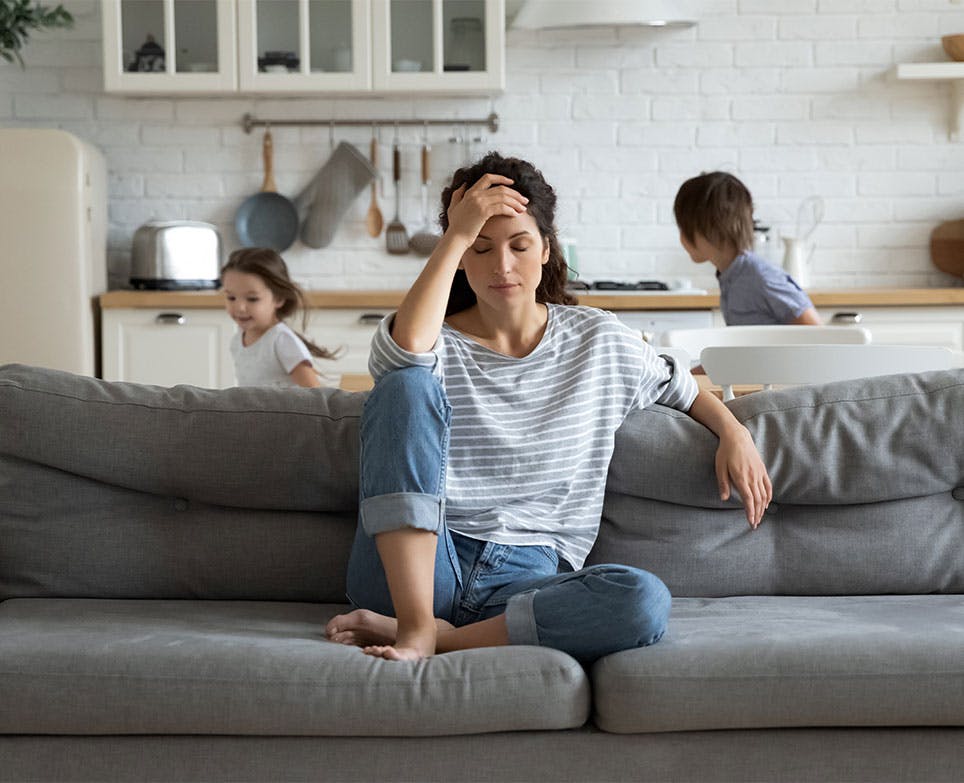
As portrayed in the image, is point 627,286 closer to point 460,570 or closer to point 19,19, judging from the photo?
point 19,19

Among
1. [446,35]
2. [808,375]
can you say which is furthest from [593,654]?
[446,35]

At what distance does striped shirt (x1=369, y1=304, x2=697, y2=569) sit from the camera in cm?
201

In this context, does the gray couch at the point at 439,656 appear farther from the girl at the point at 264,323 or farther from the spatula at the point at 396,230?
the spatula at the point at 396,230

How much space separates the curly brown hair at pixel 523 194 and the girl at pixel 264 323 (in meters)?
1.27

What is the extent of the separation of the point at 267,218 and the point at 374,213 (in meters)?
0.42

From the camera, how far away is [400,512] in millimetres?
1825

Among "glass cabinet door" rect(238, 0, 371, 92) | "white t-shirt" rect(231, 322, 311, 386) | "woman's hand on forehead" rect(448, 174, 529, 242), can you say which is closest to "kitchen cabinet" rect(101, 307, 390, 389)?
"glass cabinet door" rect(238, 0, 371, 92)

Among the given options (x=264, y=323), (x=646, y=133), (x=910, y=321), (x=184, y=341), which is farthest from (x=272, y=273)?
(x=910, y=321)

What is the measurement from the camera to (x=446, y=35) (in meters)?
4.73

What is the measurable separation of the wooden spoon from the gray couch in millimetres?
2849

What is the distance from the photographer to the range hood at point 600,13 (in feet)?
14.0

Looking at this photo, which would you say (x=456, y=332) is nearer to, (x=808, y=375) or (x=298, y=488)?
(x=298, y=488)

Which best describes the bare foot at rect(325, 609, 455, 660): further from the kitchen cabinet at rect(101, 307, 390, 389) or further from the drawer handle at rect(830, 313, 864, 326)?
the drawer handle at rect(830, 313, 864, 326)

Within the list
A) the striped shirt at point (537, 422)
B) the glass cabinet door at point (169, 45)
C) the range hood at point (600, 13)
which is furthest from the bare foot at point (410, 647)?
the glass cabinet door at point (169, 45)
